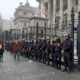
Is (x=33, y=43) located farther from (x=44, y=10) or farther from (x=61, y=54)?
(x=44, y=10)

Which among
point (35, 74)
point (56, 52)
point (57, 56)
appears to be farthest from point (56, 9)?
point (35, 74)

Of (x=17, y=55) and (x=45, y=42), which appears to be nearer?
(x=45, y=42)

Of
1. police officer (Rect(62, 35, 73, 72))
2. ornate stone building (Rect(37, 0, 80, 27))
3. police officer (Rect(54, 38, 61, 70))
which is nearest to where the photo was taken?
police officer (Rect(62, 35, 73, 72))

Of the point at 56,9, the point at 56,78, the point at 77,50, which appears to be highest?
the point at 56,9

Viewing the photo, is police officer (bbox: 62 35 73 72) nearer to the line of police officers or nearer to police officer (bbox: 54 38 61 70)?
the line of police officers

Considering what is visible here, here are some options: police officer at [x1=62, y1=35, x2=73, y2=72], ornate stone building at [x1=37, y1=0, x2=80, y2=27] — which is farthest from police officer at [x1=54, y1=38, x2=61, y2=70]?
ornate stone building at [x1=37, y1=0, x2=80, y2=27]

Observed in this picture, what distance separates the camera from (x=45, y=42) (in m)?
23.0

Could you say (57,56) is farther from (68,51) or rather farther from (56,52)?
(68,51)

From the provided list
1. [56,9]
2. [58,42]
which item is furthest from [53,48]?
[56,9]

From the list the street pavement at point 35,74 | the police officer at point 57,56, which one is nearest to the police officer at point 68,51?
the street pavement at point 35,74

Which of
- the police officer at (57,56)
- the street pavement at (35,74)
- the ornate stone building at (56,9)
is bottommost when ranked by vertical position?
the street pavement at (35,74)

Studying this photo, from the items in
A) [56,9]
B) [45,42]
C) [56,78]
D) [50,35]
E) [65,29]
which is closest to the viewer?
[56,78]

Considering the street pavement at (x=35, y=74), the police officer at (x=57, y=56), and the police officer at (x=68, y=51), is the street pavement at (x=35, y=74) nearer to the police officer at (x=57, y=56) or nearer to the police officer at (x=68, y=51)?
the police officer at (x=57, y=56)

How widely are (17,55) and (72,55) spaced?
36.0ft
